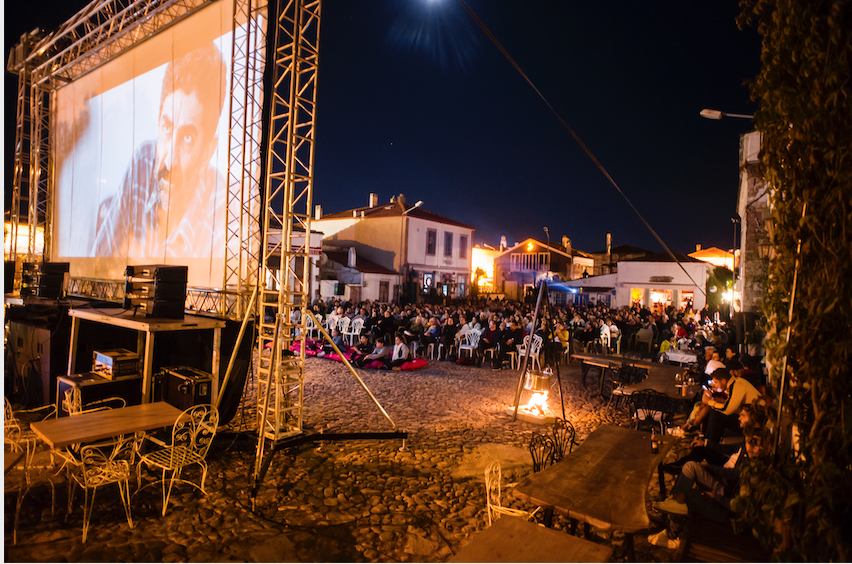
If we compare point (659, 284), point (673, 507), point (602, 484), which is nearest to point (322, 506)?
point (602, 484)

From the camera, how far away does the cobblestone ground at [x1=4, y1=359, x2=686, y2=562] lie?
3.54 m

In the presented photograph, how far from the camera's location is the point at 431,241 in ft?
104

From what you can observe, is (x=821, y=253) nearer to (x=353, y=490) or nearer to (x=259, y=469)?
(x=353, y=490)

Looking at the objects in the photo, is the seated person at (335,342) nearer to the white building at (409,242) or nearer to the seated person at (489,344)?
the seated person at (489,344)

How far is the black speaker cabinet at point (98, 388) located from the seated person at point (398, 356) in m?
Answer: 5.59

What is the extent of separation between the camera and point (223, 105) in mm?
7801

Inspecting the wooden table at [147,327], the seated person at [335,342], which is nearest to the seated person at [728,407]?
the wooden table at [147,327]

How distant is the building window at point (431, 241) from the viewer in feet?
103

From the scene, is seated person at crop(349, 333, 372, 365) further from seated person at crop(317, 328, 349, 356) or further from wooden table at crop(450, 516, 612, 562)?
wooden table at crop(450, 516, 612, 562)

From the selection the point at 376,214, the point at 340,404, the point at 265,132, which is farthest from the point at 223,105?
the point at 376,214

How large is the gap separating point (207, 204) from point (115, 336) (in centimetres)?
252

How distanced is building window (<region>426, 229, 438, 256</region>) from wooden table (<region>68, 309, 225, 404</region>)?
25.1 m

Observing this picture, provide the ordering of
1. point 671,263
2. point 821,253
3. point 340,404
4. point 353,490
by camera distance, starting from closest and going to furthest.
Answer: point 821,253 < point 353,490 < point 340,404 < point 671,263

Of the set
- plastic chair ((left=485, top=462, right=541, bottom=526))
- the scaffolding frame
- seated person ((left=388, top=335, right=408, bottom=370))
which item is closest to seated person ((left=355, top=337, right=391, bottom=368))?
seated person ((left=388, top=335, right=408, bottom=370))
